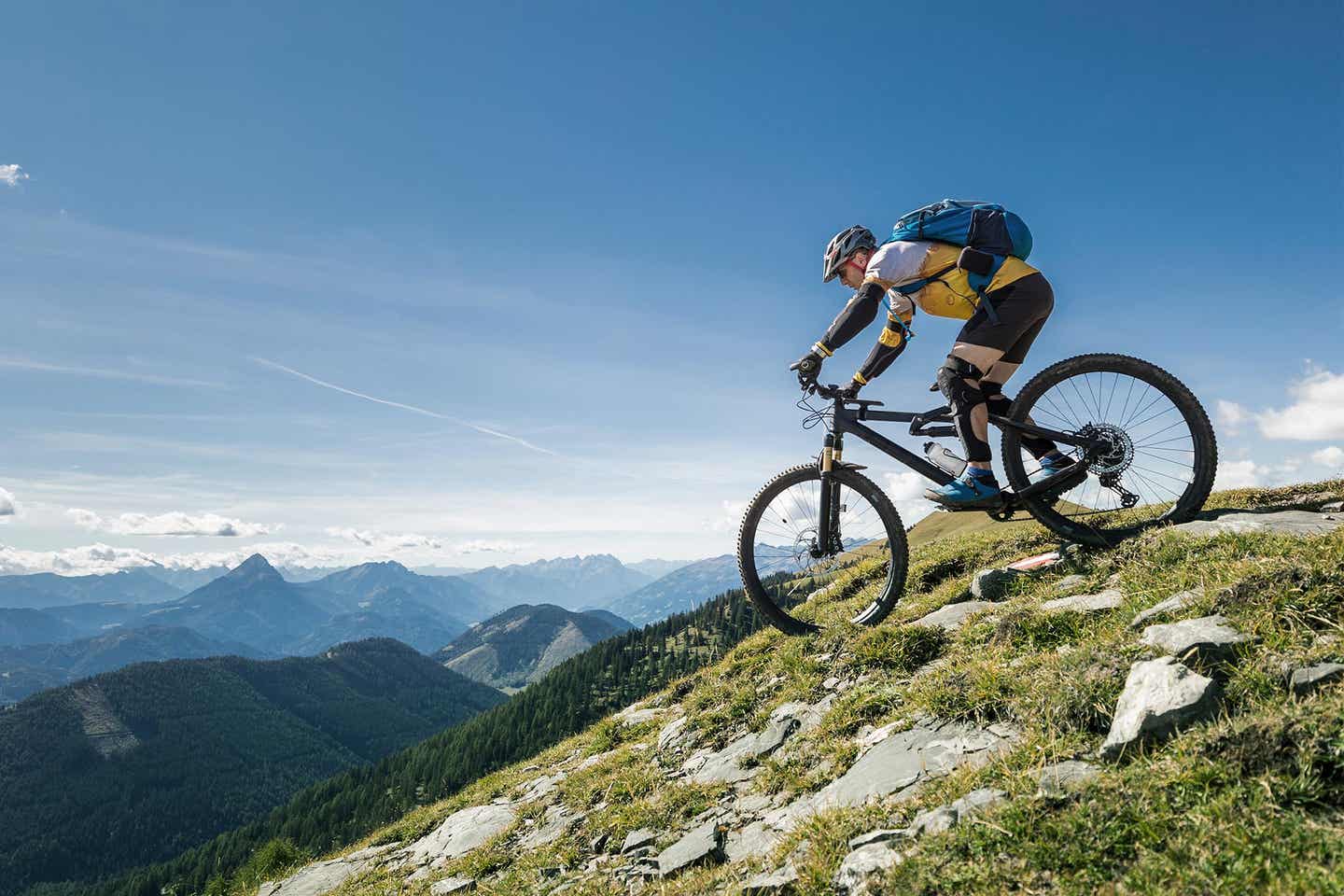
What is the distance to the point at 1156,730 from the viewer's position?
153 inches

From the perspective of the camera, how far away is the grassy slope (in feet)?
10.2

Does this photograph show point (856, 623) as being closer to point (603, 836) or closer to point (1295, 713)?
point (603, 836)

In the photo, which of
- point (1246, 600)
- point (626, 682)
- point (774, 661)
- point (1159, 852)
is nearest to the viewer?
point (1159, 852)

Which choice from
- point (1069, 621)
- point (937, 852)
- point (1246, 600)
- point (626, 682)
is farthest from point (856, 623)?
point (626, 682)

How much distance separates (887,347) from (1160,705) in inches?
214

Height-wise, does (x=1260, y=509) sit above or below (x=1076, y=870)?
above

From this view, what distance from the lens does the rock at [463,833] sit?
8.77 metres

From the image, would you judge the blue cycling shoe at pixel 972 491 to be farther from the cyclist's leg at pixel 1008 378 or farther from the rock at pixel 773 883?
the rock at pixel 773 883

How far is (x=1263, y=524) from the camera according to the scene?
271 inches

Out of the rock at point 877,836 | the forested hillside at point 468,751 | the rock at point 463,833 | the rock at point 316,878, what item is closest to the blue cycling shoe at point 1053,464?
the rock at point 877,836

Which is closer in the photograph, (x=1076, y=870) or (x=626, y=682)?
(x=1076, y=870)

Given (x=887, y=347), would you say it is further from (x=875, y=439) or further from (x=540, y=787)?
(x=540, y=787)

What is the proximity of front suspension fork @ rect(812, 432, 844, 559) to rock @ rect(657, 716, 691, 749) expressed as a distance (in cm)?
304

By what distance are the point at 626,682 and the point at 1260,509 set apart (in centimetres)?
14966
